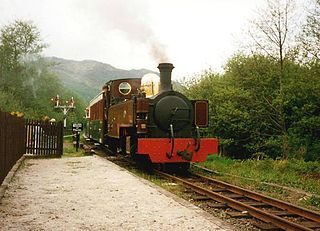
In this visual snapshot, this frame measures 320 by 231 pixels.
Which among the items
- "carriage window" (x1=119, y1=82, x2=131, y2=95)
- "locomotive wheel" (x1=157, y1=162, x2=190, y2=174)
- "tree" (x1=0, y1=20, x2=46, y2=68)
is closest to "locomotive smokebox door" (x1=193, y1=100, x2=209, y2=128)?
"locomotive wheel" (x1=157, y1=162, x2=190, y2=174)

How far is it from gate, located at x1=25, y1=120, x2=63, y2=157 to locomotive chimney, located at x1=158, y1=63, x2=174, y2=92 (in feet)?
21.9

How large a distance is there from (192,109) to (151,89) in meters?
1.90

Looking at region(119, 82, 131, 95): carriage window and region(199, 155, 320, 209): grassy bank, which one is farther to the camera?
region(119, 82, 131, 95): carriage window

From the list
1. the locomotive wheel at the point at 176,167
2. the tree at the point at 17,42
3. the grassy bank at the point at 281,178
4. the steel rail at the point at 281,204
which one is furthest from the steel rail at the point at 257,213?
the tree at the point at 17,42

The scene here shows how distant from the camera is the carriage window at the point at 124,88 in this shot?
649 inches

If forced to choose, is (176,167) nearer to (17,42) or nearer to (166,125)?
(166,125)

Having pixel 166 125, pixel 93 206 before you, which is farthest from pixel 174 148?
pixel 93 206

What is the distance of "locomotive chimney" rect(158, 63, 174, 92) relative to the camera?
12641 mm

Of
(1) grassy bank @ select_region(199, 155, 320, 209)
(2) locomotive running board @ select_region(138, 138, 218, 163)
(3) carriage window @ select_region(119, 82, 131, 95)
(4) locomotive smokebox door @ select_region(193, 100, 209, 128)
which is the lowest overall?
(1) grassy bank @ select_region(199, 155, 320, 209)

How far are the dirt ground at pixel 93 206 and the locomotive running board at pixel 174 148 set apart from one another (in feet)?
3.15

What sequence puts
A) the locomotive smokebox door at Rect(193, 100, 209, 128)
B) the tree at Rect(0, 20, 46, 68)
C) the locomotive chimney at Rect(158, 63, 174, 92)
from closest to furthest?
the locomotive chimney at Rect(158, 63, 174, 92) < the locomotive smokebox door at Rect(193, 100, 209, 128) < the tree at Rect(0, 20, 46, 68)

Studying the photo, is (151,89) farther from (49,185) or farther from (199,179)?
(49,185)

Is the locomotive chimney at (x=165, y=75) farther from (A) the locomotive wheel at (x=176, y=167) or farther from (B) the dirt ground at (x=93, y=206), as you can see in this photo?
(B) the dirt ground at (x=93, y=206)

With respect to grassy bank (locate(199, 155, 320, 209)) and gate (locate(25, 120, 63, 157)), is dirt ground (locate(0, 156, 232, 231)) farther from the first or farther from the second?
gate (locate(25, 120, 63, 157))
